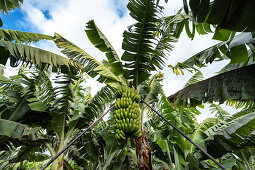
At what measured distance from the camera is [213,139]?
1.88 metres

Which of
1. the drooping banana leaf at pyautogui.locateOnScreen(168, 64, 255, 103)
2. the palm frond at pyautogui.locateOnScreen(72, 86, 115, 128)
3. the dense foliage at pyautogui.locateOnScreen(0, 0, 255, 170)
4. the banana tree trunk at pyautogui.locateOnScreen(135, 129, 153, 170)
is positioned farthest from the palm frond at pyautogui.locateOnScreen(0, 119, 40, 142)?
the drooping banana leaf at pyautogui.locateOnScreen(168, 64, 255, 103)

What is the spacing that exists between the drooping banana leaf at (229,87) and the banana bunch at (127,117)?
682 millimetres

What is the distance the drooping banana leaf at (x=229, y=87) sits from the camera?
146cm

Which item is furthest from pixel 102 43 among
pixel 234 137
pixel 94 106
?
pixel 234 137

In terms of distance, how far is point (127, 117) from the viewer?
5.49 feet

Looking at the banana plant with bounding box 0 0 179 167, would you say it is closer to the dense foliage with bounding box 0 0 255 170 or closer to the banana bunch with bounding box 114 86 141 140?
the dense foliage with bounding box 0 0 255 170

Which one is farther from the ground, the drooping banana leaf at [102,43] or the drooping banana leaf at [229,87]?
the drooping banana leaf at [102,43]

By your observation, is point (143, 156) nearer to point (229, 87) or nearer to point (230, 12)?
point (229, 87)

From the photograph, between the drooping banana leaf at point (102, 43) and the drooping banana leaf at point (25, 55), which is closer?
the drooping banana leaf at point (25, 55)

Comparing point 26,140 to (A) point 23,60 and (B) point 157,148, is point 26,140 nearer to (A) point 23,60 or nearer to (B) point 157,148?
(A) point 23,60

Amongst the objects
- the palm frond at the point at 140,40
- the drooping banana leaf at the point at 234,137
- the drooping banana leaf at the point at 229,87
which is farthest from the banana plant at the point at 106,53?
the drooping banana leaf at the point at 234,137

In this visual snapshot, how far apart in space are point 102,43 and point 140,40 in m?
0.62

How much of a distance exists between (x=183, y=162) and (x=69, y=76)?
97.3 inches

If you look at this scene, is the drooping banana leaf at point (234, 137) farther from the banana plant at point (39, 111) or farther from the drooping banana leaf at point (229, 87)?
the banana plant at point (39, 111)
